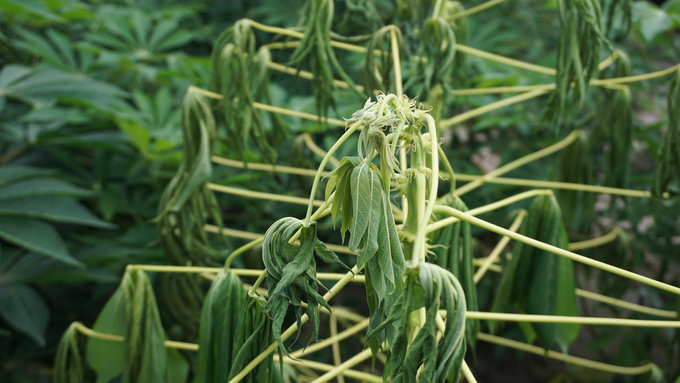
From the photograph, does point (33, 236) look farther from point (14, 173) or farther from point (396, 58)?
point (396, 58)

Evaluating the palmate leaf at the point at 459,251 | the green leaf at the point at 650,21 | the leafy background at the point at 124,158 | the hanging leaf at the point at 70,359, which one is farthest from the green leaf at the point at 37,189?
the green leaf at the point at 650,21

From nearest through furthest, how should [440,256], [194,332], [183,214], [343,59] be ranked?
[440,256] → [183,214] → [194,332] → [343,59]

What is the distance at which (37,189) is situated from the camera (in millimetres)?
1002

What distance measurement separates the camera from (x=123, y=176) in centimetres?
136

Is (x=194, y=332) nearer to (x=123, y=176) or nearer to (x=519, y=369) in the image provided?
(x=123, y=176)

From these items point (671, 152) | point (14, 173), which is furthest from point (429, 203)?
point (14, 173)

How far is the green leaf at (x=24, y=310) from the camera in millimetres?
966

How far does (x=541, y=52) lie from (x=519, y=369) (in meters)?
1.24

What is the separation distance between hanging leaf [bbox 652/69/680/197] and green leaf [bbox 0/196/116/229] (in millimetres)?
1076

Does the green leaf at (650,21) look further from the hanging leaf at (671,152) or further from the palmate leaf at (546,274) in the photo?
the palmate leaf at (546,274)

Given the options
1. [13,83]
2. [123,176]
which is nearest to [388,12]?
[123,176]

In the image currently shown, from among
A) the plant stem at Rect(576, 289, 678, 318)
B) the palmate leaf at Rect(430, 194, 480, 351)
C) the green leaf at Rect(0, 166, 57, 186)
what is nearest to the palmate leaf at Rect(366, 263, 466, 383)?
the palmate leaf at Rect(430, 194, 480, 351)

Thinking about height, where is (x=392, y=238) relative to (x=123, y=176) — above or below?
above

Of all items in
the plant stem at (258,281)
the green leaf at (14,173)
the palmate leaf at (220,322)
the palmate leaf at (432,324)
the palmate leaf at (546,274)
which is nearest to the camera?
the palmate leaf at (432,324)
